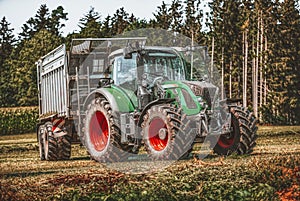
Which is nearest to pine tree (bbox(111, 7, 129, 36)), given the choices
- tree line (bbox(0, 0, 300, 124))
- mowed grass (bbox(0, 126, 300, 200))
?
tree line (bbox(0, 0, 300, 124))

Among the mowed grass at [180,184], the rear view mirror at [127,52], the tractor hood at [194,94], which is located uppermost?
the rear view mirror at [127,52]

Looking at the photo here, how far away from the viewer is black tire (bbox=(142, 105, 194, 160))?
9625 millimetres

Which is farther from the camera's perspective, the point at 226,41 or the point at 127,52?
the point at 226,41

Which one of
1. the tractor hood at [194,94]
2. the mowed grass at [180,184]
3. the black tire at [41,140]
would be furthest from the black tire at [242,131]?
the black tire at [41,140]

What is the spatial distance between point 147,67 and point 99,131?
1.62m

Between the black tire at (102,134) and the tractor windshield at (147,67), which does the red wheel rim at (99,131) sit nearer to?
the black tire at (102,134)

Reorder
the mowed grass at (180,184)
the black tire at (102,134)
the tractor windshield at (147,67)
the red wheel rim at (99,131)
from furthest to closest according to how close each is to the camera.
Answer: the red wheel rim at (99,131)
the black tire at (102,134)
the tractor windshield at (147,67)
the mowed grass at (180,184)

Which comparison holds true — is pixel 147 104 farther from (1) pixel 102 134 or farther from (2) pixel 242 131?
(1) pixel 102 134

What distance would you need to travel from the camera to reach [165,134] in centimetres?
998

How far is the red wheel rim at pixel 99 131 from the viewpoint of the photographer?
11436 mm

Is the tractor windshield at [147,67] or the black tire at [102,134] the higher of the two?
the tractor windshield at [147,67]

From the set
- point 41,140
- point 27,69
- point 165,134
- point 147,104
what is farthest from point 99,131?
point 27,69

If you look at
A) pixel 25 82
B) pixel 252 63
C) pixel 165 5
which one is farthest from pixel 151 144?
pixel 252 63

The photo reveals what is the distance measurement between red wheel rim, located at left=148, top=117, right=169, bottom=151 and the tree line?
2.70 m
